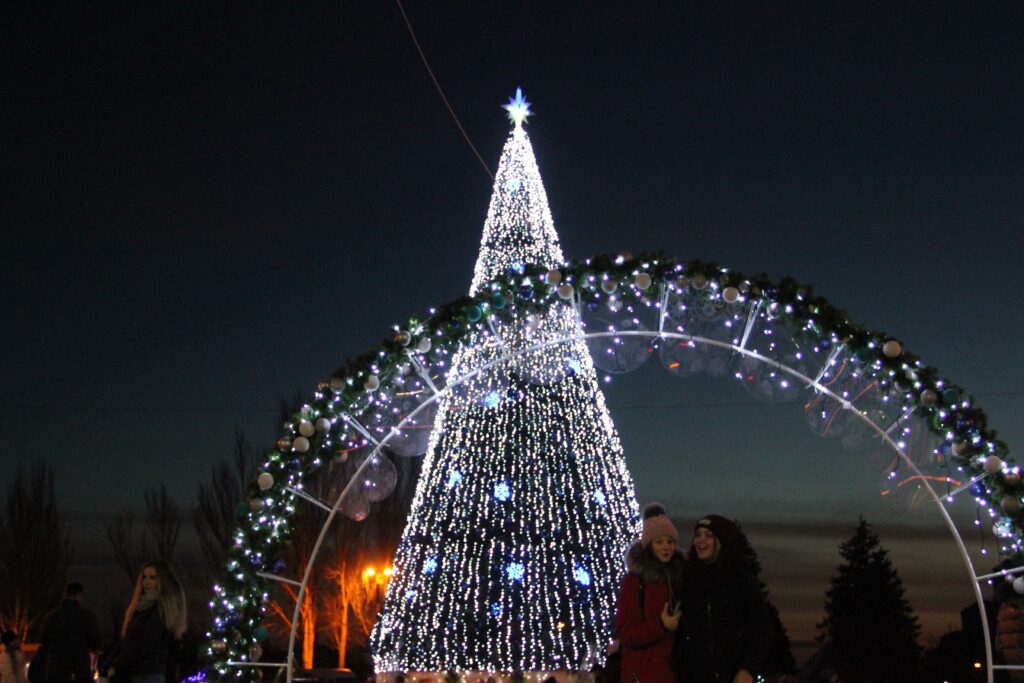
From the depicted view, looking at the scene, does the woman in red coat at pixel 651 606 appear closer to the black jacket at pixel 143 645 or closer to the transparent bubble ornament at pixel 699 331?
the black jacket at pixel 143 645

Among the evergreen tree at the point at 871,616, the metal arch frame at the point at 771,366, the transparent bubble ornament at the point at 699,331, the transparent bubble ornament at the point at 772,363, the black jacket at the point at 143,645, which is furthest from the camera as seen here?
the evergreen tree at the point at 871,616

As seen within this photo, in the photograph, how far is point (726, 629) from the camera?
547 centimetres

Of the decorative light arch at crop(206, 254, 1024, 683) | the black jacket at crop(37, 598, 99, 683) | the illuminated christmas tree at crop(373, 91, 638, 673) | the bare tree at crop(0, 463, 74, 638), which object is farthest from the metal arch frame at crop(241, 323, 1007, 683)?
the bare tree at crop(0, 463, 74, 638)

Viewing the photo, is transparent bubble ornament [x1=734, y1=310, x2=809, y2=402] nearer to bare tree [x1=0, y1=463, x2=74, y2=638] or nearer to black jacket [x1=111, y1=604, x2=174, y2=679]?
black jacket [x1=111, y1=604, x2=174, y2=679]

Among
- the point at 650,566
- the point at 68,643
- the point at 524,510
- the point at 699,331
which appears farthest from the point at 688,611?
the point at 524,510

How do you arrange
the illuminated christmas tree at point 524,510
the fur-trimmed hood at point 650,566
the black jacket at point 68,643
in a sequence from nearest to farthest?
the fur-trimmed hood at point 650,566 → the black jacket at point 68,643 → the illuminated christmas tree at point 524,510

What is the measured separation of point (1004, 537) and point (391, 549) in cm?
2653

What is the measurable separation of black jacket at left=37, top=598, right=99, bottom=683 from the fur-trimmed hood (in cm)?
408

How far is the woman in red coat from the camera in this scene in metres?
5.61

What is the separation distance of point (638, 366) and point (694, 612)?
4.31m

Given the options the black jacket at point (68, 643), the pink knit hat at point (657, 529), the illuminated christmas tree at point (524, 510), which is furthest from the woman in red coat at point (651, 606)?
the illuminated christmas tree at point (524, 510)

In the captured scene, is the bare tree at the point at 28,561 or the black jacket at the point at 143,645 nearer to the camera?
the black jacket at the point at 143,645

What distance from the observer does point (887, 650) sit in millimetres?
48812

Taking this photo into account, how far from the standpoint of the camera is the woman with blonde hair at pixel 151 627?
6.54 m
